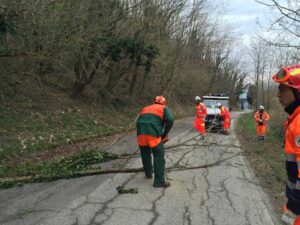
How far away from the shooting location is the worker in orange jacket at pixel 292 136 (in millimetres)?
3127

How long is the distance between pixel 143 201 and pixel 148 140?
1.69 meters

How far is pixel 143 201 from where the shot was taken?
782cm

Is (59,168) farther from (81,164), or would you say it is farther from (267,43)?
(267,43)

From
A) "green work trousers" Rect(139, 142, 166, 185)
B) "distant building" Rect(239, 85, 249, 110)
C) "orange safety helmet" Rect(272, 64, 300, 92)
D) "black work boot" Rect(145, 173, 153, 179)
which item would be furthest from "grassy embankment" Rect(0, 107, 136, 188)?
"distant building" Rect(239, 85, 249, 110)

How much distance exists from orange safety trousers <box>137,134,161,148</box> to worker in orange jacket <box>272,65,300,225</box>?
230 inches

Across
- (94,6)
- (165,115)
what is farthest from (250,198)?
(94,6)

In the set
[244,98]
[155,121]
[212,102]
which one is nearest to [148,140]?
[155,121]

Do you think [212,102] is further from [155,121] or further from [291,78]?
[291,78]

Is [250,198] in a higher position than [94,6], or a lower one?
lower

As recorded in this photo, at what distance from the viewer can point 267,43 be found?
1672 cm

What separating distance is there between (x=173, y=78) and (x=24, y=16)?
2506 cm

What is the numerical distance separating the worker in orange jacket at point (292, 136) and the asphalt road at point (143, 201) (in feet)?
11.5

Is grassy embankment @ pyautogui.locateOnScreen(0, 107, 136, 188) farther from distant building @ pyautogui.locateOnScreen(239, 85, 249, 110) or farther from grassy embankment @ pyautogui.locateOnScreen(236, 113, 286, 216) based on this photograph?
distant building @ pyautogui.locateOnScreen(239, 85, 249, 110)

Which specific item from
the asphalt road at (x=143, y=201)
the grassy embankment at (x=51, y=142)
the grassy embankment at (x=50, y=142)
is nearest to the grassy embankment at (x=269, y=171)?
the asphalt road at (x=143, y=201)
